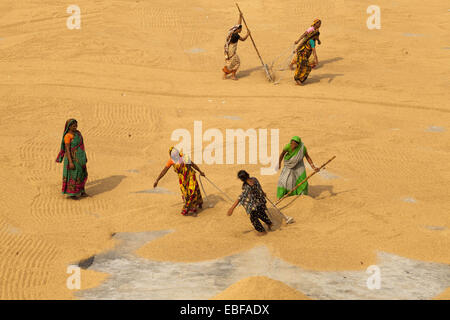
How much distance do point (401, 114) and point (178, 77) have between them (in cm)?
664

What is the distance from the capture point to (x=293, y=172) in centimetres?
1074

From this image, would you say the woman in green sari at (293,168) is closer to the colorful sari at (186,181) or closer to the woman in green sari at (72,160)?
the colorful sari at (186,181)

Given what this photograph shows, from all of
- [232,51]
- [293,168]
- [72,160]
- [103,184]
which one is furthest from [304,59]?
[72,160]

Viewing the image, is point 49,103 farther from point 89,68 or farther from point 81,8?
point 81,8

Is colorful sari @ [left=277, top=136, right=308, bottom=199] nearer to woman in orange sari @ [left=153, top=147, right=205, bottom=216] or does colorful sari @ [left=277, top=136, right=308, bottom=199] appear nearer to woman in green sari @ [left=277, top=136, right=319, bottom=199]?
woman in green sari @ [left=277, top=136, right=319, bottom=199]

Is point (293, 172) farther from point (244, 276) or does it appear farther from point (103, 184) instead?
point (103, 184)

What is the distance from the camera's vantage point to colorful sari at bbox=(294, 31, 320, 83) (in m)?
16.6

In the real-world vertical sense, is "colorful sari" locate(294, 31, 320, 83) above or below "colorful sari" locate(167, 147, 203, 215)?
above

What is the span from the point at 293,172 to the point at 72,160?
4106mm

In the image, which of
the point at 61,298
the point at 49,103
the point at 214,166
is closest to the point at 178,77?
the point at 49,103

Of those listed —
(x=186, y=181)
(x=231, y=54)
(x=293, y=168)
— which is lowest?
(x=186, y=181)

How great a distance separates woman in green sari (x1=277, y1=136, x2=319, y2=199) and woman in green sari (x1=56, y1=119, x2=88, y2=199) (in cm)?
372

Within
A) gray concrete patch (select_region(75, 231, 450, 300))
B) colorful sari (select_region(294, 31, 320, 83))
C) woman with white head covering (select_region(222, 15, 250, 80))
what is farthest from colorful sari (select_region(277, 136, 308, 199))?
woman with white head covering (select_region(222, 15, 250, 80))

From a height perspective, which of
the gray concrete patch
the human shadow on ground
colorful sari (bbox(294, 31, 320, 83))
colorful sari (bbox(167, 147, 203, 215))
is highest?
colorful sari (bbox(294, 31, 320, 83))
